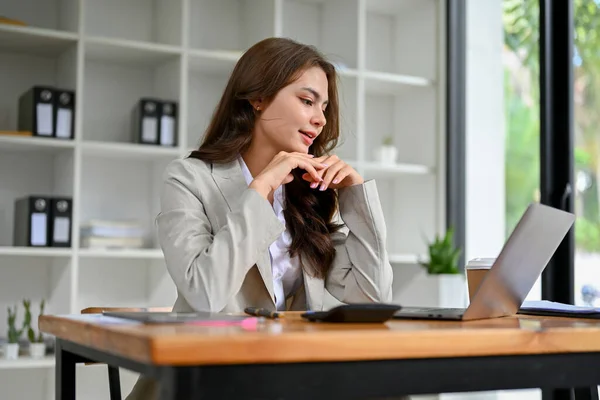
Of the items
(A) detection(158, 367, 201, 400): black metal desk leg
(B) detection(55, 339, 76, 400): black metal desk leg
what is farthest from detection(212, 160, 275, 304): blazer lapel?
(A) detection(158, 367, 201, 400): black metal desk leg

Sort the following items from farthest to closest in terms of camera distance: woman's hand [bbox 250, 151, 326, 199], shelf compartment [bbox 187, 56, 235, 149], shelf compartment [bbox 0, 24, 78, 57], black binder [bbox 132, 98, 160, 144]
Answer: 1. shelf compartment [bbox 187, 56, 235, 149]
2. black binder [bbox 132, 98, 160, 144]
3. shelf compartment [bbox 0, 24, 78, 57]
4. woman's hand [bbox 250, 151, 326, 199]

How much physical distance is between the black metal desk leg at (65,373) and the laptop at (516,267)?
1.94 feet

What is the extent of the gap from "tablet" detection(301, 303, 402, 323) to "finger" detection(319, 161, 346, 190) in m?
0.71

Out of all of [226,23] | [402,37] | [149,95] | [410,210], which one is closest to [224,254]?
[149,95]

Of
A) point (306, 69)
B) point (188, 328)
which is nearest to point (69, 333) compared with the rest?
point (188, 328)

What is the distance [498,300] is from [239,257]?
0.50 metres

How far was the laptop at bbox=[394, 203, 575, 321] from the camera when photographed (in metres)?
1.37

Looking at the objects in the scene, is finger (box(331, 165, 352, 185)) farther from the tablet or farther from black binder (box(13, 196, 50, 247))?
black binder (box(13, 196, 50, 247))

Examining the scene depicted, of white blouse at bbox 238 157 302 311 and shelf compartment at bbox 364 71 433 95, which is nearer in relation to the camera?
white blouse at bbox 238 157 302 311

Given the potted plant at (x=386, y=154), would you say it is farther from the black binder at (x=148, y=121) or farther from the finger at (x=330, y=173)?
the finger at (x=330, y=173)

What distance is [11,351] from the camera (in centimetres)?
328

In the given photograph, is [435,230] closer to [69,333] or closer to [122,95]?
[122,95]

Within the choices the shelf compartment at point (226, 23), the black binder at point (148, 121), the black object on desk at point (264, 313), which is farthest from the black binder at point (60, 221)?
the black object on desk at point (264, 313)

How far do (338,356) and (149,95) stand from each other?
10.3 ft
